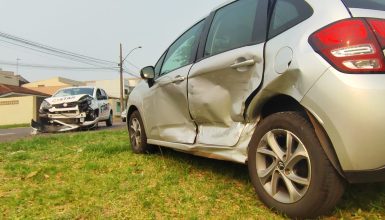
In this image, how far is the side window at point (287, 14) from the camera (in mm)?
2569

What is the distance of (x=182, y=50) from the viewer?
171 inches

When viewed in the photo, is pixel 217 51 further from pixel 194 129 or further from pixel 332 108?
pixel 332 108

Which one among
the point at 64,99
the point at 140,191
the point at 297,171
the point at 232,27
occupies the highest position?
the point at 232,27

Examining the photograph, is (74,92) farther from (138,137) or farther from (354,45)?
(354,45)

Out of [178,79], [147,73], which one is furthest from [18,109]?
[178,79]

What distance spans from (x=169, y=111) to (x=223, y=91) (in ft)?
3.73

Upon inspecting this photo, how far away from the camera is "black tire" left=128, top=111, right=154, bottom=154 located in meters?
5.00

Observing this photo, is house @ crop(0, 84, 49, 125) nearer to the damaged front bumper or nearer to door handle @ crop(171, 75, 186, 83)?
the damaged front bumper

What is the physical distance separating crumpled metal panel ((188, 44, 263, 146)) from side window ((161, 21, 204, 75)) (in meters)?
0.41

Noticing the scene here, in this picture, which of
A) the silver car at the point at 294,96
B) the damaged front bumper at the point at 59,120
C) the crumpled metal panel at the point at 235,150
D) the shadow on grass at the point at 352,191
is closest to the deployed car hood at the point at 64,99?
the damaged front bumper at the point at 59,120

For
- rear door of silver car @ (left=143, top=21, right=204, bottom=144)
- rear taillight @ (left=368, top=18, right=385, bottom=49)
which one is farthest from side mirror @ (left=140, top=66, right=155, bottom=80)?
rear taillight @ (left=368, top=18, right=385, bottom=49)

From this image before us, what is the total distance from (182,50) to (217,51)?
3.12 ft

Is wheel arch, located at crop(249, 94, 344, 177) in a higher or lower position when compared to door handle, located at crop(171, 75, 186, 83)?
lower

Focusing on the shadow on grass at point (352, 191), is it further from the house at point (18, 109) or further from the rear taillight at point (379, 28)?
the house at point (18, 109)
